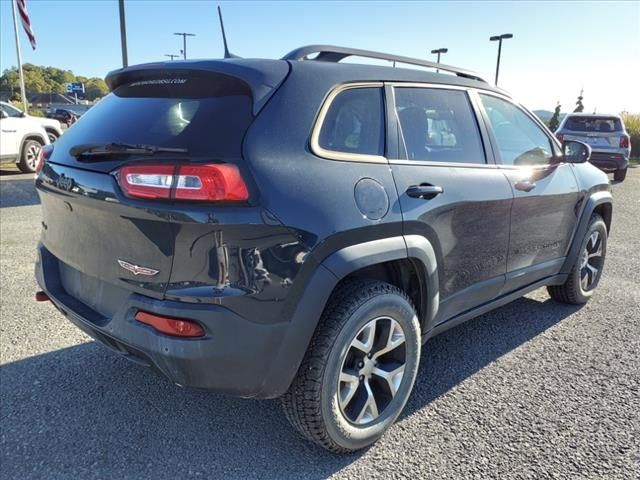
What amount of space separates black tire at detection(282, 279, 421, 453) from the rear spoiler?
90cm

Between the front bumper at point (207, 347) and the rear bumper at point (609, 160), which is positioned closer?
the front bumper at point (207, 347)

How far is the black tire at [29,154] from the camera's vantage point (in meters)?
10.8

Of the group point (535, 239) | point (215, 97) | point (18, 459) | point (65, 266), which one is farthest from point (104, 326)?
point (535, 239)

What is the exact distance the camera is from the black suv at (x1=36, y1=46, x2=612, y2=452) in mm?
1957

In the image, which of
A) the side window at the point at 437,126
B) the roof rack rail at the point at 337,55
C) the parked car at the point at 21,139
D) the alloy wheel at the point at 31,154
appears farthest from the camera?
the alloy wheel at the point at 31,154

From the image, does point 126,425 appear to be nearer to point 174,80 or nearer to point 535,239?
point 174,80

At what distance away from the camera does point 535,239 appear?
3.52m

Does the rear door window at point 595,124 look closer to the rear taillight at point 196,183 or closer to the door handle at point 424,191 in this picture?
the door handle at point 424,191

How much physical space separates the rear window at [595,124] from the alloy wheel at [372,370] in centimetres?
1221

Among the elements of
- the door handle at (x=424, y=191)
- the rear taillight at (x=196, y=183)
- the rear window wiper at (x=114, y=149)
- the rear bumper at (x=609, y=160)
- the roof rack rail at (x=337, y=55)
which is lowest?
the rear bumper at (x=609, y=160)

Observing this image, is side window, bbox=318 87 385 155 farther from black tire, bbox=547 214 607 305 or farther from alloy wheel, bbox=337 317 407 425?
black tire, bbox=547 214 607 305

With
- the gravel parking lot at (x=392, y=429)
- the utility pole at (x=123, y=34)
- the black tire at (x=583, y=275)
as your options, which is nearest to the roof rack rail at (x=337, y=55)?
the gravel parking lot at (x=392, y=429)

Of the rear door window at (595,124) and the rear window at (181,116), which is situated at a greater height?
the rear window at (181,116)

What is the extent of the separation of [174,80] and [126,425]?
5.50 ft
